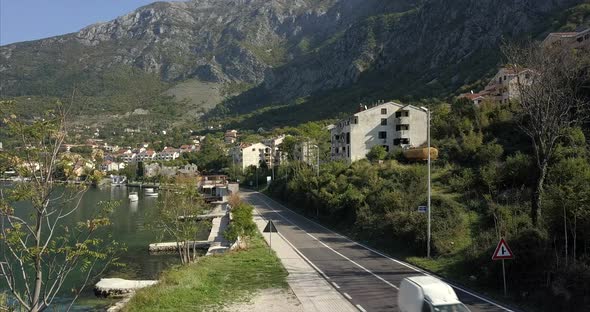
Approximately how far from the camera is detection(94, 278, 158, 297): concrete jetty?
26266 millimetres

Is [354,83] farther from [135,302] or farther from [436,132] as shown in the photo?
[135,302]

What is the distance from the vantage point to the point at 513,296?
16.3 m

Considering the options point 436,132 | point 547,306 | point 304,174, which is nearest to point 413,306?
point 547,306

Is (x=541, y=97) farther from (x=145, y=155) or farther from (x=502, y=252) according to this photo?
(x=145, y=155)

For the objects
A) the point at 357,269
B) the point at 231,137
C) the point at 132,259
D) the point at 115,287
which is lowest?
the point at 132,259

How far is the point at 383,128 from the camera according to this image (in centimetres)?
6288

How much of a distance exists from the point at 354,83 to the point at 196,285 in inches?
6599

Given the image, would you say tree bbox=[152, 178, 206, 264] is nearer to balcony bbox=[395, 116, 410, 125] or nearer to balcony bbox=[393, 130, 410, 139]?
balcony bbox=[393, 130, 410, 139]

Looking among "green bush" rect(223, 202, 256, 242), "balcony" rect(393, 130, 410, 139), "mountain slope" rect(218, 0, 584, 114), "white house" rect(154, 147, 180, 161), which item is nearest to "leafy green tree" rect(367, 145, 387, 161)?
"balcony" rect(393, 130, 410, 139)

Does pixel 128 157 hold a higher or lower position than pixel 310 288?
higher

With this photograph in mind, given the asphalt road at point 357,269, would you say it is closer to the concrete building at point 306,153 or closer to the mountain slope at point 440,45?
the concrete building at point 306,153

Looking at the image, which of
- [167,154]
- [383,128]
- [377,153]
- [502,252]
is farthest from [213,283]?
[167,154]

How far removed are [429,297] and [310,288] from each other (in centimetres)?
854

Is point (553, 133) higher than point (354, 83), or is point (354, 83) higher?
point (354, 83)
